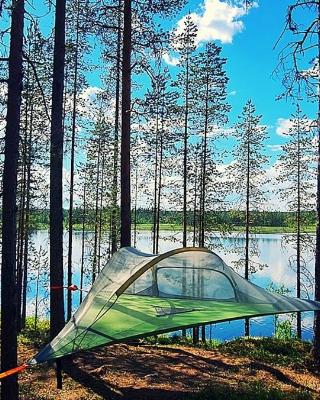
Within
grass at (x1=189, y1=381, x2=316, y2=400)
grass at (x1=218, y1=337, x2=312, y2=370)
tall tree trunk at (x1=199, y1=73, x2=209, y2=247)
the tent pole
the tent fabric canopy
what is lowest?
grass at (x1=218, y1=337, x2=312, y2=370)

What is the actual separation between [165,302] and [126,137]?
4.91m

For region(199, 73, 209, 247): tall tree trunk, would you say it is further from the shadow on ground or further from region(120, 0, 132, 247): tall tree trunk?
the shadow on ground

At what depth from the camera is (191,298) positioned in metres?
5.16

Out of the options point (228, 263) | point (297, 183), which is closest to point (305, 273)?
point (297, 183)

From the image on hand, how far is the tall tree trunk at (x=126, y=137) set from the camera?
9031mm

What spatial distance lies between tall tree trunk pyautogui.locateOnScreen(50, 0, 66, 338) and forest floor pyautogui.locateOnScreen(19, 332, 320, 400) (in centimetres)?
96

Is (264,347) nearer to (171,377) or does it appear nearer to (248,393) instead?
(171,377)

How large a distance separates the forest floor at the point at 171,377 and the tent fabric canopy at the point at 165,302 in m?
1.56

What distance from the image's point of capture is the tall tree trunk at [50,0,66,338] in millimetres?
7250

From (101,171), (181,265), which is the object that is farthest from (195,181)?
(181,265)

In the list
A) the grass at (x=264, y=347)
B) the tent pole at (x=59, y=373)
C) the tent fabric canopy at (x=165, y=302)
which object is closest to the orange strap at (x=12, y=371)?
the tent fabric canopy at (x=165, y=302)

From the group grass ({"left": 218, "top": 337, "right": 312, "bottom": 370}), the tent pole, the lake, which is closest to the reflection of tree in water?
the lake

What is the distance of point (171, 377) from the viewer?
267 inches

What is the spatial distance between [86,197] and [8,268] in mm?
16602
